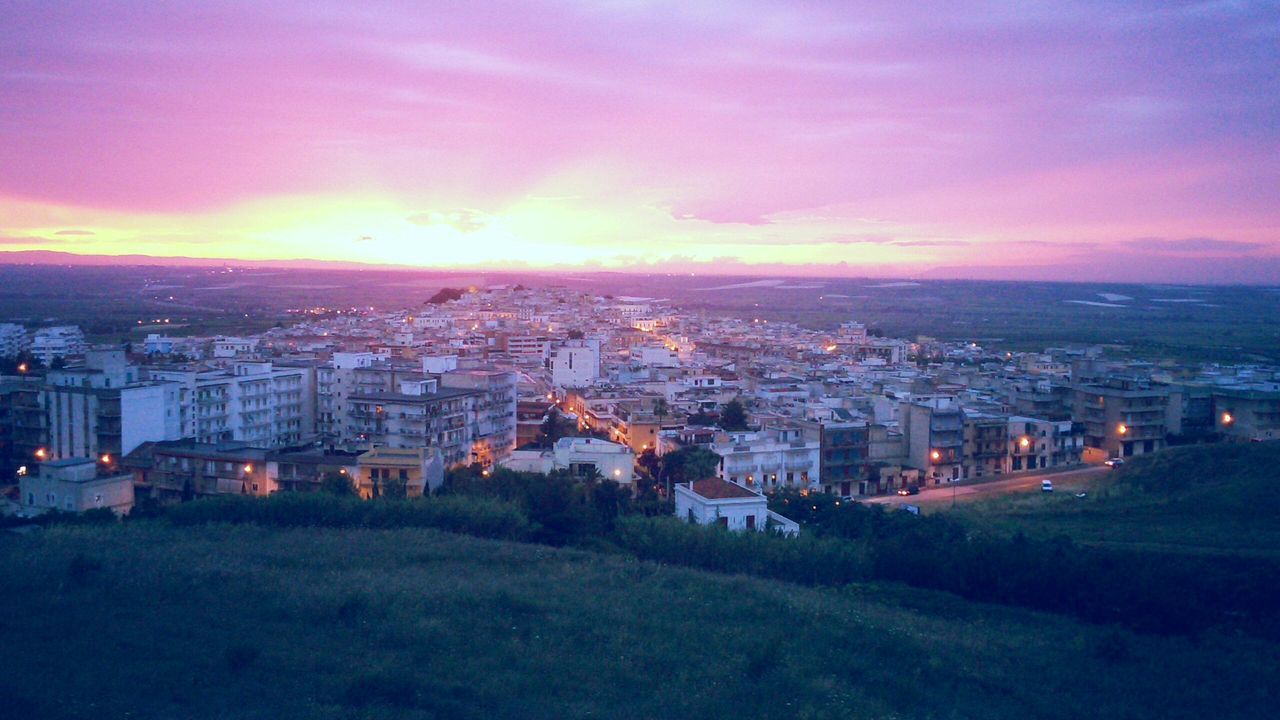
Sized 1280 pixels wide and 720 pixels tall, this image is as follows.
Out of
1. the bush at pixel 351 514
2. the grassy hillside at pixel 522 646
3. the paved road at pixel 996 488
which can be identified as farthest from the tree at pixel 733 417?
the grassy hillside at pixel 522 646

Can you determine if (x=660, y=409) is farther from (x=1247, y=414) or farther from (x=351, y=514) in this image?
(x=1247, y=414)

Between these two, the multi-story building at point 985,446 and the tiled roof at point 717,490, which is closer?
the tiled roof at point 717,490

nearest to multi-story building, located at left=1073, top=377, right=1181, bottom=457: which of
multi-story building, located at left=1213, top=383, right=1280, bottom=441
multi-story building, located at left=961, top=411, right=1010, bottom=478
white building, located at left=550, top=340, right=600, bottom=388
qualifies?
multi-story building, located at left=1213, top=383, right=1280, bottom=441

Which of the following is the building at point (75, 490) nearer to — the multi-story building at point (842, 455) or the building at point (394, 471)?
the building at point (394, 471)

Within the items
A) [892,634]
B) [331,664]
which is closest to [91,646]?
[331,664]

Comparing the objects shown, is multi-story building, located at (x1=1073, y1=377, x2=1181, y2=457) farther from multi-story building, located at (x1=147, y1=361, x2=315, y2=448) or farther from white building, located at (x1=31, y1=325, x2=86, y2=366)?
white building, located at (x1=31, y1=325, x2=86, y2=366)
